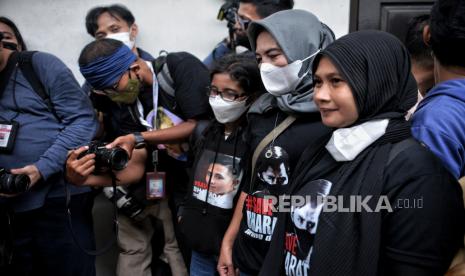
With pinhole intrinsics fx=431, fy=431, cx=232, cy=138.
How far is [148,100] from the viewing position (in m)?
2.41

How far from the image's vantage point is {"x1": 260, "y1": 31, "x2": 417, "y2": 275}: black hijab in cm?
110

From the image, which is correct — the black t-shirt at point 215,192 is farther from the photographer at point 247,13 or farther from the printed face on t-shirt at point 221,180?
the photographer at point 247,13

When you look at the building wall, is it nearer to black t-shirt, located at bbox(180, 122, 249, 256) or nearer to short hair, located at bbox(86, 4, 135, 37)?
short hair, located at bbox(86, 4, 135, 37)

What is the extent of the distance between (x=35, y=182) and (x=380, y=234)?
1.68 m

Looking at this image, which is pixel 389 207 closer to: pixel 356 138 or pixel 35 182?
pixel 356 138

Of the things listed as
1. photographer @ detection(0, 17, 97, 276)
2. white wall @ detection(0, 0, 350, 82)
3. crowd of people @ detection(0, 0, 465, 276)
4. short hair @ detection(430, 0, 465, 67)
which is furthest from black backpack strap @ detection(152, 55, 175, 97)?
short hair @ detection(430, 0, 465, 67)

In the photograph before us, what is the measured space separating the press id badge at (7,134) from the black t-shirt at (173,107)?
572 mm

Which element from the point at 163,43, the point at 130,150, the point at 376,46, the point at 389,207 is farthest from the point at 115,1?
the point at 389,207

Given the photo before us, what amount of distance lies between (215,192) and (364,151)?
842 mm

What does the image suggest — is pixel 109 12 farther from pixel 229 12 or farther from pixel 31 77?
pixel 31 77

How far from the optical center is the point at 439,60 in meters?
1.27

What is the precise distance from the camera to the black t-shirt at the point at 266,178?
151 centimetres

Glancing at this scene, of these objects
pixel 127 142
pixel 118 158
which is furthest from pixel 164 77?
pixel 118 158

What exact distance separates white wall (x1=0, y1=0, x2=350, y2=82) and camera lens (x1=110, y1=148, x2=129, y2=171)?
1383 millimetres
